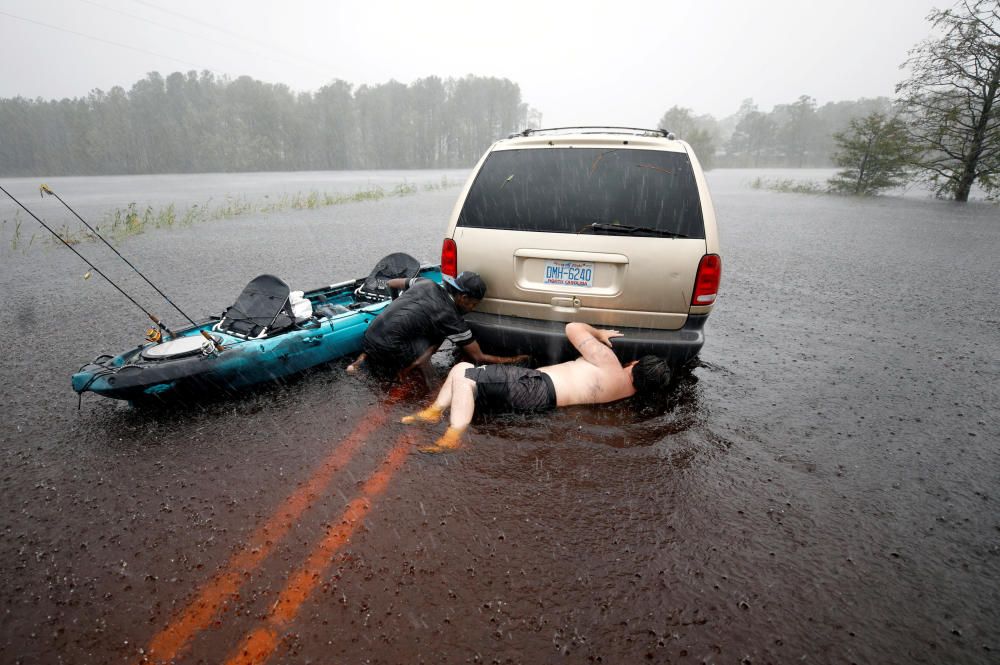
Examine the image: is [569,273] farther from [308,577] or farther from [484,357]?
[308,577]

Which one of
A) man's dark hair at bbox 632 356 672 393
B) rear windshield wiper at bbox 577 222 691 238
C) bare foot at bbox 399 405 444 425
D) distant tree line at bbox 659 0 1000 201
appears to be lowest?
bare foot at bbox 399 405 444 425

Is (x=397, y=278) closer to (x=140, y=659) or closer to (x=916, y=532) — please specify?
(x=140, y=659)

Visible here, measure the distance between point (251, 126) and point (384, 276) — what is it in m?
86.1

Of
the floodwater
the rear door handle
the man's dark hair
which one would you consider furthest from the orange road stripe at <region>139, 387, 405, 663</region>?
the man's dark hair

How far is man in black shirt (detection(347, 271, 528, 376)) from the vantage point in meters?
3.82

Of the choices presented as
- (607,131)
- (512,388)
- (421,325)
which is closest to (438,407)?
(512,388)

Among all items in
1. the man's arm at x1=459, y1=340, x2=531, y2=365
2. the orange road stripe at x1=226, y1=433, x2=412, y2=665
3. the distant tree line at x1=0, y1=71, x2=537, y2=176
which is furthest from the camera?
the distant tree line at x1=0, y1=71, x2=537, y2=176

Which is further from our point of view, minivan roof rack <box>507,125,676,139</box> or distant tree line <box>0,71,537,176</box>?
distant tree line <box>0,71,537,176</box>

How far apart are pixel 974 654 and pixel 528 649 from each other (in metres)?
1.71

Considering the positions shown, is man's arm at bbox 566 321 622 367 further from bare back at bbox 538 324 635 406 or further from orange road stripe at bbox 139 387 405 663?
orange road stripe at bbox 139 387 405 663

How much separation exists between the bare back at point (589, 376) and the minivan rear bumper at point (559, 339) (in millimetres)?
136

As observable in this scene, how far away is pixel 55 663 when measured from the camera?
176 centimetres

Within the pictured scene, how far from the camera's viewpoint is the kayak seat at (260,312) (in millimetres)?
4004

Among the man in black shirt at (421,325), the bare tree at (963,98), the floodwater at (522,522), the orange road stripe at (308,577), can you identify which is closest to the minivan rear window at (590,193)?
the man in black shirt at (421,325)
